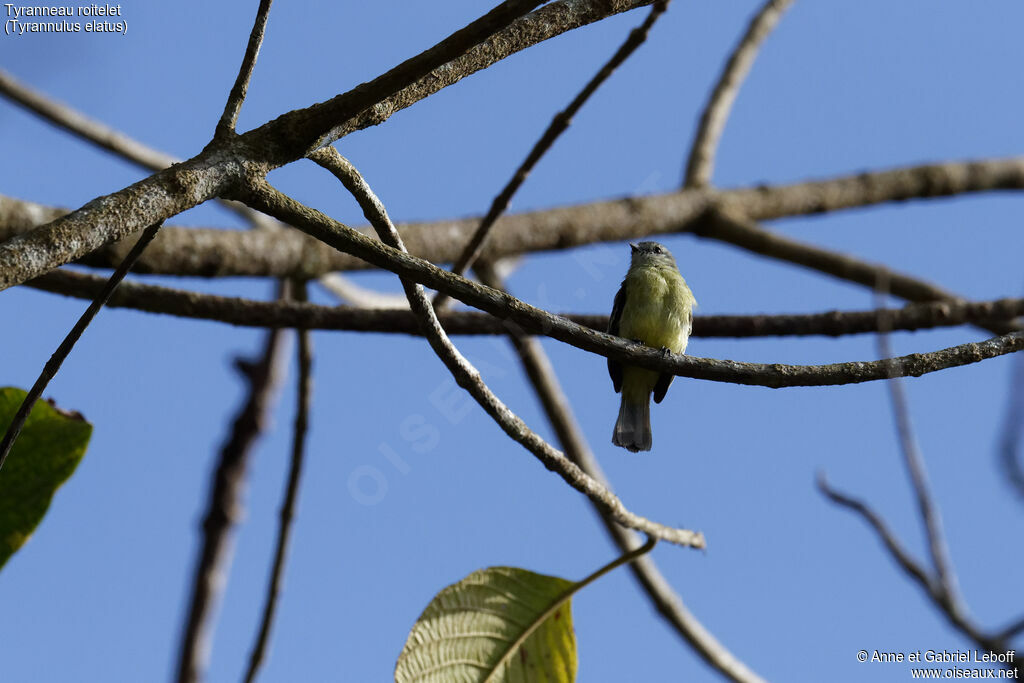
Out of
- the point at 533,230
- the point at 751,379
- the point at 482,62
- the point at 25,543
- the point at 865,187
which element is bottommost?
the point at 25,543

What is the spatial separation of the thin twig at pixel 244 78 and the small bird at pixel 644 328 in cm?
302

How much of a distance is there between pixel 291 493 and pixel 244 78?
8.37 ft

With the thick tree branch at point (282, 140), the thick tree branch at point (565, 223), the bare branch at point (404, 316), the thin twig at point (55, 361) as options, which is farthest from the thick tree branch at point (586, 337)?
the thick tree branch at point (565, 223)

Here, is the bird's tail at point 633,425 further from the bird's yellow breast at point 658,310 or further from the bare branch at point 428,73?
the bare branch at point 428,73

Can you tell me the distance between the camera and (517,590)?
3.25 meters

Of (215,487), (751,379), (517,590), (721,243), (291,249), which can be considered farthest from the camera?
(215,487)

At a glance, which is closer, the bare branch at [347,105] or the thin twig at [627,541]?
the bare branch at [347,105]

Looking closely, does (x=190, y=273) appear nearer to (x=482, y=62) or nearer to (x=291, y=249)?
(x=291, y=249)

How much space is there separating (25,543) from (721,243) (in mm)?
3686

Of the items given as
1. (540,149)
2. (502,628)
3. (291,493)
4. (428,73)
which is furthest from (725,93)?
(428,73)

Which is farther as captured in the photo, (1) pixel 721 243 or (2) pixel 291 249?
(1) pixel 721 243

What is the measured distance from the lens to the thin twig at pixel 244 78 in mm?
2012

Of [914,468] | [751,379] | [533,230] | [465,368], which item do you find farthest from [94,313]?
[533,230]

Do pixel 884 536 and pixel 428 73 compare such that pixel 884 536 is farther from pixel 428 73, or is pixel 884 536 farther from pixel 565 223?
pixel 565 223
